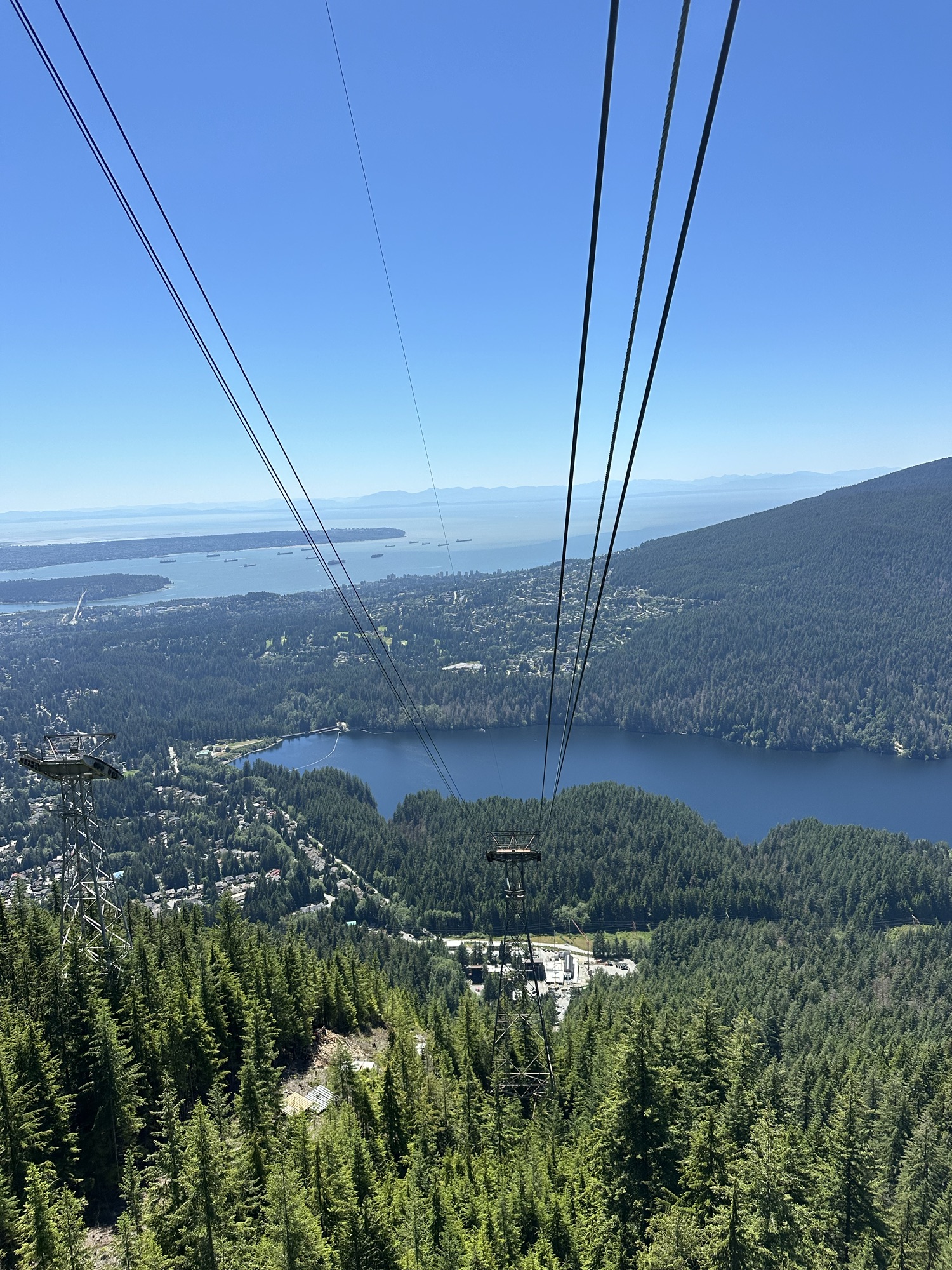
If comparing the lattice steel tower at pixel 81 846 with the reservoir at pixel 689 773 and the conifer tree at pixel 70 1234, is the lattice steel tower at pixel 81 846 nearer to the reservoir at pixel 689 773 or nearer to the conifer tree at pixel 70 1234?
the conifer tree at pixel 70 1234

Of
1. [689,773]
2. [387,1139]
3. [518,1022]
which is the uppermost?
[387,1139]

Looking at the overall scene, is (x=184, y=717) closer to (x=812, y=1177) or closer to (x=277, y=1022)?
(x=277, y=1022)

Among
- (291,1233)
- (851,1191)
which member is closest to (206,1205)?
(291,1233)

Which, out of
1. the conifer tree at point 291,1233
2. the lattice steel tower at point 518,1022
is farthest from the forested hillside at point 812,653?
the conifer tree at point 291,1233

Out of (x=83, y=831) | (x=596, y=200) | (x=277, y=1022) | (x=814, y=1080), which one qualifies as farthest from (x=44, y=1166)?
(x=814, y=1080)

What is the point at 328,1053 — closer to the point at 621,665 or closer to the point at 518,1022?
the point at 518,1022

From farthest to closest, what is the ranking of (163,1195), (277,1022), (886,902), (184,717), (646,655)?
(646,655)
(184,717)
(886,902)
(277,1022)
(163,1195)

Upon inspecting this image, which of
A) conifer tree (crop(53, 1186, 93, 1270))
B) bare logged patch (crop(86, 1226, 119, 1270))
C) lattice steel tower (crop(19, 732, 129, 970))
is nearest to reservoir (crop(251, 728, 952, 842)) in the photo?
lattice steel tower (crop(19, 732, 129, 970))
